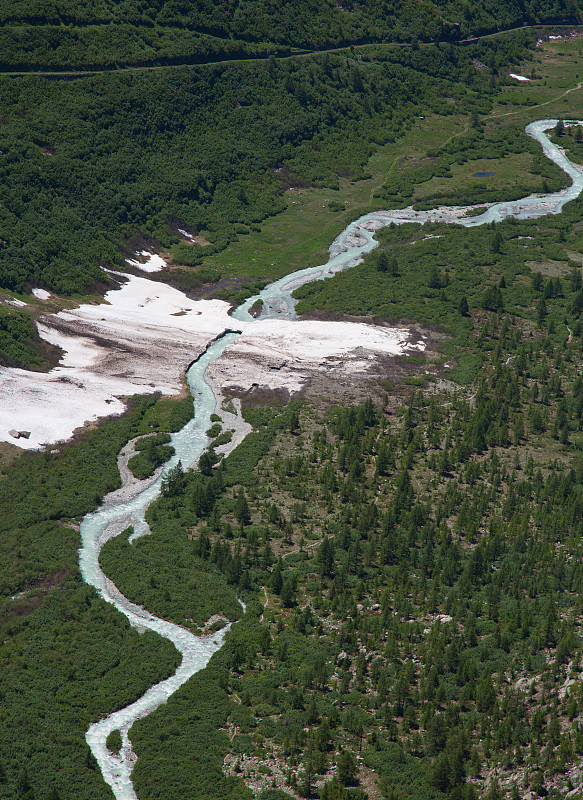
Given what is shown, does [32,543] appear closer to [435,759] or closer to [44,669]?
[44,669]

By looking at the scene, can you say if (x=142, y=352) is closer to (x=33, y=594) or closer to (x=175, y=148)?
(x=33, y=594)

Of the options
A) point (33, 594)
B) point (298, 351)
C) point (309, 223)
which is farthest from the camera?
point (309, 223)

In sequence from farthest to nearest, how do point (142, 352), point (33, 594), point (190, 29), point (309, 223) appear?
point (190, 29), point (309, 223), point (142, 352), point (33, 594)

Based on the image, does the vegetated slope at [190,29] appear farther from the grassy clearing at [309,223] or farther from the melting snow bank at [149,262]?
the melting snow bank at [149,262]

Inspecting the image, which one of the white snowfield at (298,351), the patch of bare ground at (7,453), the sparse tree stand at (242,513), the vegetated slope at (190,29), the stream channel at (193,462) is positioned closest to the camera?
the stream channel at (193,462)

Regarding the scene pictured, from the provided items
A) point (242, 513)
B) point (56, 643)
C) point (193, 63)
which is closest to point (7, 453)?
point (242, 513)

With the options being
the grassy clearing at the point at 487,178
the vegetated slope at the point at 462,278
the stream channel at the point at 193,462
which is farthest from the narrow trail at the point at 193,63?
the vegetated slope at the point at 462,278

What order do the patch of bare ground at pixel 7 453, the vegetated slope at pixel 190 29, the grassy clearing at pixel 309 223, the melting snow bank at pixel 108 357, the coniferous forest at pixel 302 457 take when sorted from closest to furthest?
the coniferous forest at pixel 302 457, the patch of bare ground at pixel 7 453, the melting snow bank at pixel 108 357, the grassy clearing at pixel 309 223, the vegetated slope at pixel 190 29

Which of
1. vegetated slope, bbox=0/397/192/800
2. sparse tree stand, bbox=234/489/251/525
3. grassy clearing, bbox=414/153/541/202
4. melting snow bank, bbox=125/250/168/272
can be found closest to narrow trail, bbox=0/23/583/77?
melting snow bank, bbox=125/250/168/272
